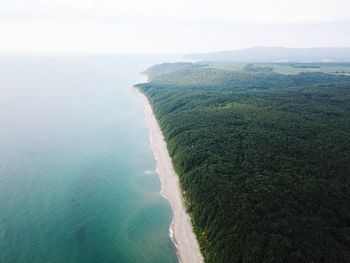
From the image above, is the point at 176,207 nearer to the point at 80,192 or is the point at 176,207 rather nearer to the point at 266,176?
the point at 266,176

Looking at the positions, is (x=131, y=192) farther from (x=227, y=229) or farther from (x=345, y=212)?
(x=345, y=212)

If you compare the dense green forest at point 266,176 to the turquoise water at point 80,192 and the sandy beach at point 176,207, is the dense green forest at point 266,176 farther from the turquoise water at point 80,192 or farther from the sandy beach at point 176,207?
the turquoise water at point 80,192

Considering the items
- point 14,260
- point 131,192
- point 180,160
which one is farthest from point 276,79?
point 14,260

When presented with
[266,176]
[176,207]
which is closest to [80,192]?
[176,207]

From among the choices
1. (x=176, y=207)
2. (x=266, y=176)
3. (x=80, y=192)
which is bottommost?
(x=80, y=192)

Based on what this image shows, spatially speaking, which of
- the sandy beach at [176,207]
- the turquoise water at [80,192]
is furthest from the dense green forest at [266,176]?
the turquoise water at [80,192]
